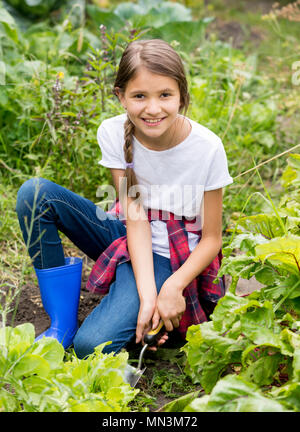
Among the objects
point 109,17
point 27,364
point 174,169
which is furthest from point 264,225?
point 109,17

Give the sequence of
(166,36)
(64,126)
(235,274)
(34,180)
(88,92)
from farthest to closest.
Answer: (166,36), (88,92), (64,126), (34,180), (235,274)

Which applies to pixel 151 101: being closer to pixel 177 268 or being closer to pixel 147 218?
pixel 147 218

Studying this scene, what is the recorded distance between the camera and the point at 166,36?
375 centimetres

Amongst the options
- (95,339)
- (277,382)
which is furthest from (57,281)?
(277,382)

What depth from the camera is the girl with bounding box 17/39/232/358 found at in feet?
5.78

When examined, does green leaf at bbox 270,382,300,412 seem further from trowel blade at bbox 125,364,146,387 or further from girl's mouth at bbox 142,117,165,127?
girl's mouth at bbox 142,117,165,127

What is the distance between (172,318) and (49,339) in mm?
471

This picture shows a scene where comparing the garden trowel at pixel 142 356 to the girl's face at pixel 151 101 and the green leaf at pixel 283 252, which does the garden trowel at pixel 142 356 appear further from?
the girl's face at pixel 151 101

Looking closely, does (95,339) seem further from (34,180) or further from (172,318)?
(34,180)

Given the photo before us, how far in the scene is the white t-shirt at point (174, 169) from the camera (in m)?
1.87

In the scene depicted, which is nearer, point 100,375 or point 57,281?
point 100,375

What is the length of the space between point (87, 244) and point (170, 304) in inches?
17.9

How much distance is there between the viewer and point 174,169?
1.93m

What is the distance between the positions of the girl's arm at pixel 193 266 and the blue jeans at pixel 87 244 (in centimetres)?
13
